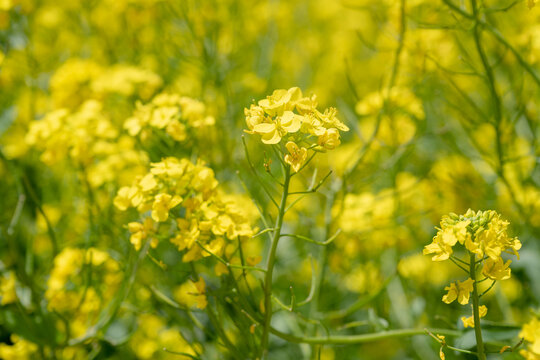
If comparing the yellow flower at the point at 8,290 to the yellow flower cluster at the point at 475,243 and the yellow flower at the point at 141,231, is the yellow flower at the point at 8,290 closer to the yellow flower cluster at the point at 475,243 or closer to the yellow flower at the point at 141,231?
the yellow flower at the point at 141,231

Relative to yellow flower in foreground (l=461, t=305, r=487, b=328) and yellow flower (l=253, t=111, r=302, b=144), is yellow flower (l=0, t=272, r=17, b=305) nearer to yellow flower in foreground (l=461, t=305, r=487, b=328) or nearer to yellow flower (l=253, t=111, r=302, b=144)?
yellow flower (l=253, t=111, r=302, b=144)

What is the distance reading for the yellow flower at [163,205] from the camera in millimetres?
954

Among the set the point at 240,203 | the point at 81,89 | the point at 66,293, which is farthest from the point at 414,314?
the point at 81,89

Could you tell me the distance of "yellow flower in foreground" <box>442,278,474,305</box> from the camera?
31.6 inches

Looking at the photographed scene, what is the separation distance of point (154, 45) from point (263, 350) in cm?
146

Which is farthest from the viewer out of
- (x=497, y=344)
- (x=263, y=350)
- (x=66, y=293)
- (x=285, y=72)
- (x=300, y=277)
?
(x=285, y=72)

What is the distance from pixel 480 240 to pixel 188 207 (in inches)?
20.5

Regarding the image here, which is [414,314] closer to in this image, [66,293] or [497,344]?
[497,344]

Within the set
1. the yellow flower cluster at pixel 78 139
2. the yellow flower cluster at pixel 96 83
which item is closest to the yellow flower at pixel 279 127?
the yellow flower cluster at pixel 78 139

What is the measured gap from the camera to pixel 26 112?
2.17 metres

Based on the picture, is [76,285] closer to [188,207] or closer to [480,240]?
[188,207]

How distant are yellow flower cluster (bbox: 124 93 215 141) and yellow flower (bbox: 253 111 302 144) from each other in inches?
15.8

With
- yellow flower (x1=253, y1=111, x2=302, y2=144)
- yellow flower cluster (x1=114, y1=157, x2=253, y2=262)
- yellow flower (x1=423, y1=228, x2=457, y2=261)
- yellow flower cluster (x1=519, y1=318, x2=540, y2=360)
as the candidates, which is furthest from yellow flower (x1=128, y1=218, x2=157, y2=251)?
yellow flower cluster (x1=519, y1=318, x2=540, y2=360)

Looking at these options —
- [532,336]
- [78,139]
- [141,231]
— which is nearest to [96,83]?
[78,139]
